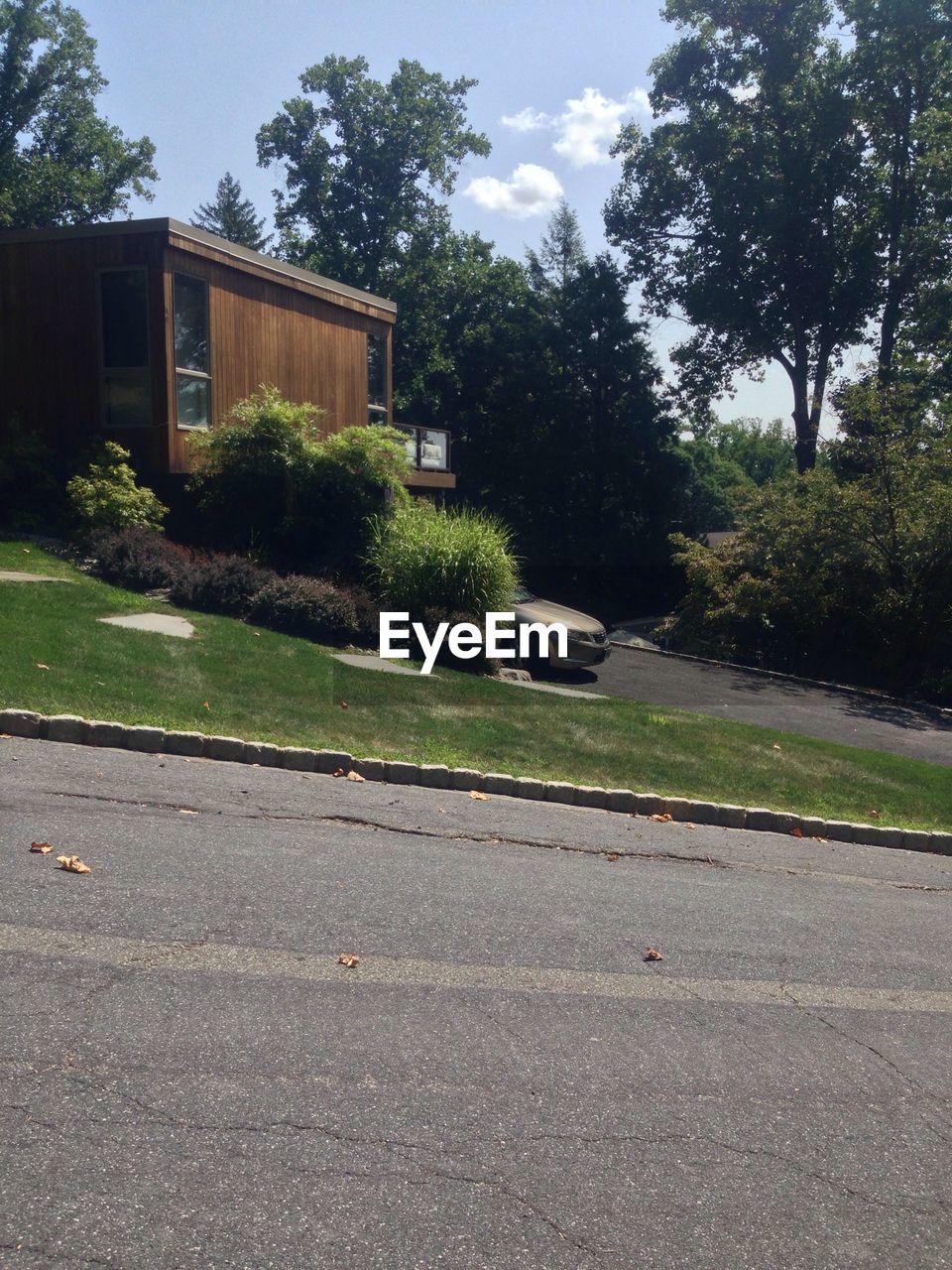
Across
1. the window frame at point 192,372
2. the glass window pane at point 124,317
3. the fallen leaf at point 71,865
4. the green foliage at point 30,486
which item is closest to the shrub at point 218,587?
the green foliage at point 30,486

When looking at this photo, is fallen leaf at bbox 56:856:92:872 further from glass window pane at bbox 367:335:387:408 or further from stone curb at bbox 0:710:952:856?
glass window pane at bbox 367:335:387:408

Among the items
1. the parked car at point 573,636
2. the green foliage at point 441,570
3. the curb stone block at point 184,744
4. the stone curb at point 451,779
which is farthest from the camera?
the parked car at point 573,636

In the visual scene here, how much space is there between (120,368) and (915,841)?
14.1m

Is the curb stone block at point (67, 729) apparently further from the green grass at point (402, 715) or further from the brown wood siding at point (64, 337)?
the brown wood siding at point (64, 337)

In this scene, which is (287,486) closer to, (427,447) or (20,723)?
(427,447)

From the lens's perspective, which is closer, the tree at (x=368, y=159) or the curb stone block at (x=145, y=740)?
the curb stone block at (x=145, y=740)

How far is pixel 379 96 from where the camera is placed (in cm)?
4266

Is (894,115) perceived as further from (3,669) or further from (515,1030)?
(515,1030)

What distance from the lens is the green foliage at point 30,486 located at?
1755cm

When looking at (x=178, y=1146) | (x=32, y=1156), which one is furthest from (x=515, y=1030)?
(x=32, y=1156)

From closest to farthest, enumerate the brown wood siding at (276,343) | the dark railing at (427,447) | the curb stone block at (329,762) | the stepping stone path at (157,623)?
1. the curb stone block at (329,762)
2. the stepping stone path at (157,623)
3. the brown wood siding at (276,343)
4. the dark railing at (427,447)

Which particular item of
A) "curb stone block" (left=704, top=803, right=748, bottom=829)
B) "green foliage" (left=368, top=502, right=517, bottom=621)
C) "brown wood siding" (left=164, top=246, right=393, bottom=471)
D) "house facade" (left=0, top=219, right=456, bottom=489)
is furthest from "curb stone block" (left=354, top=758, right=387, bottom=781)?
"brown wood siding" (left=164, top=246, right=393, bottom=471)

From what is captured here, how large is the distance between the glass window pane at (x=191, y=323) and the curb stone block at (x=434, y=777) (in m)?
11.1

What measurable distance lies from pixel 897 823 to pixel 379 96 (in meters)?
38.9
